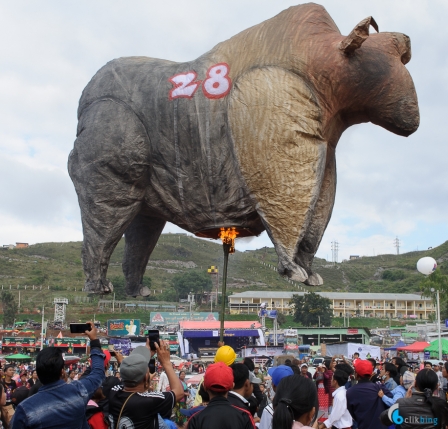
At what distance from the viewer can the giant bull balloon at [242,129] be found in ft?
21.8

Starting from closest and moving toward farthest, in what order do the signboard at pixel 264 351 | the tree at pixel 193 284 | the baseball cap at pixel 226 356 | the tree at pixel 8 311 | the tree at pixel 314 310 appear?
the baseball cap at pixel 226 356, the signboard at pixel 264 351, the tree at pixel 8 311, the tree at pixel 314 310, the tree at pixel 193 284

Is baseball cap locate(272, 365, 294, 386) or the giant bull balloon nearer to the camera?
baseball cap locate(272, 365, 294, 386)

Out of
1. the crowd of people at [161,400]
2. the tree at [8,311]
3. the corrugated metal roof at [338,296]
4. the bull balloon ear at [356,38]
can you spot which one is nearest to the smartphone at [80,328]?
the crowd of people at [161,400]

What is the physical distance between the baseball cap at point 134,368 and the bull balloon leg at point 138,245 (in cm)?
520

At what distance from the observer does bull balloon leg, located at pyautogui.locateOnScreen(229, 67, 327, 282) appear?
662 cm

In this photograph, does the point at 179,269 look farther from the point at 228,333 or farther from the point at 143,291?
the point at 143,291

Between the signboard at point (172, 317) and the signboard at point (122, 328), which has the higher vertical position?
the signboard at point (172, 317)

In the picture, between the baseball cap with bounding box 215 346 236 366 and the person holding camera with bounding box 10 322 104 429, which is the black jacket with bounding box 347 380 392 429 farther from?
the person holding camera with bounding box 10 322 104 429

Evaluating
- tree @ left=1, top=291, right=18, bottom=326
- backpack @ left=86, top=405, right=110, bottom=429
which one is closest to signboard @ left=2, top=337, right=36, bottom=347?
tree @ left=1, top=291, right=18, bottom=326

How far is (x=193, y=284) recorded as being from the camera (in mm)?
80500

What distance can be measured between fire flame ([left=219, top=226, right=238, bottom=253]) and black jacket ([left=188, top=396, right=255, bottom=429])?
4.45 meters

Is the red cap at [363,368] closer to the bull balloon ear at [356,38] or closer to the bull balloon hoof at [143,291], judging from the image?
the bull balloon ear at [356,38]

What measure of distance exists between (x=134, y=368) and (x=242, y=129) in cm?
391

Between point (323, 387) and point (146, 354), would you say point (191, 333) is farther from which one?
point (146, 354)
